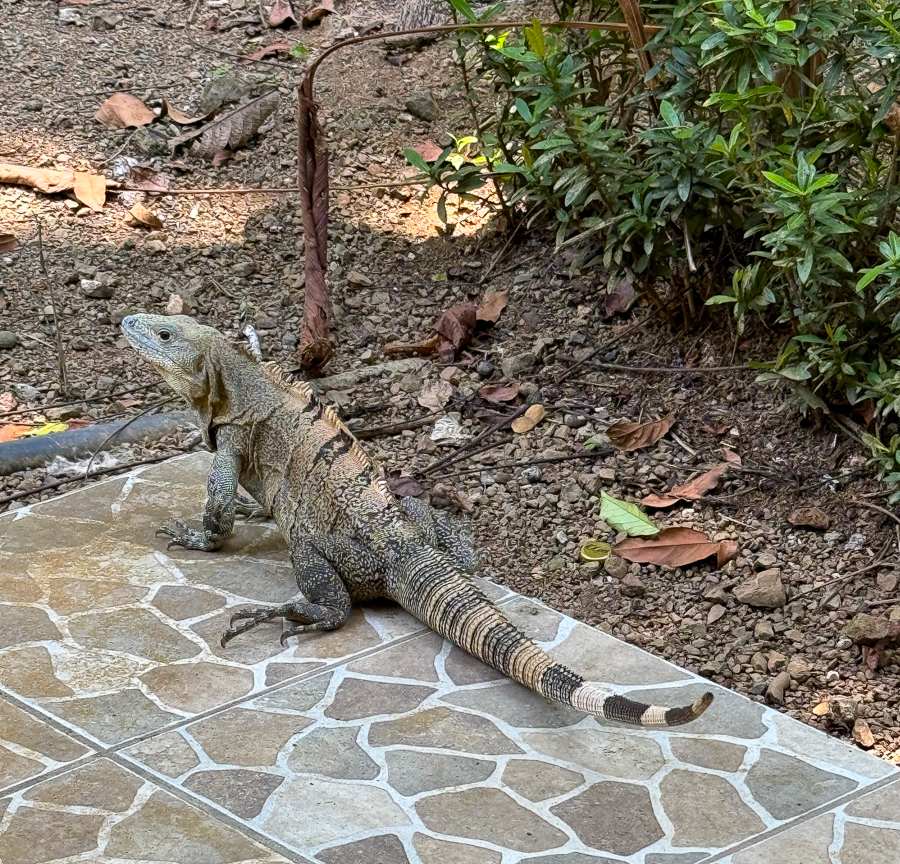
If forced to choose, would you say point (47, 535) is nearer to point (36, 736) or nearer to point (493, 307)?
point (36, 736)

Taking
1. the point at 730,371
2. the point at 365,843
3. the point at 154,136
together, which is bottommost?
the point at 365,843

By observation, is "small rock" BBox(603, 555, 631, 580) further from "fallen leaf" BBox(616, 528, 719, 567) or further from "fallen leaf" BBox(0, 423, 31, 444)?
"fallen leaf" BBox(0, 423, 31, 444)

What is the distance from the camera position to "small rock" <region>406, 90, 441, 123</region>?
858 cm

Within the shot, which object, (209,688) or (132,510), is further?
(132,510)

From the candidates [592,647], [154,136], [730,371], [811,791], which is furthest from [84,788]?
[154,136]

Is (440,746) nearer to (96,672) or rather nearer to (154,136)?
(96,672)

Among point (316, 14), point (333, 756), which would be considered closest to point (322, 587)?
point (333, 756)

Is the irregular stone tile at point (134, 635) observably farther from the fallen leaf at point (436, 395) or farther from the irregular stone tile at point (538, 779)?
A: the fallen leaf at point (436, 395)

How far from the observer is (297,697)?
4.27 metres

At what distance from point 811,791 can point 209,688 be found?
198 cm

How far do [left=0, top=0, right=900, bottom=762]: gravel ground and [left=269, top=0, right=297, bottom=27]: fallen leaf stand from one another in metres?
0.14

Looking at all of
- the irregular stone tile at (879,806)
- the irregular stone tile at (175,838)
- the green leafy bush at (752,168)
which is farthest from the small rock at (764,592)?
the irregular stone tile at (175,838)

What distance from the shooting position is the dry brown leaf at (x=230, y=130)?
8523 mm

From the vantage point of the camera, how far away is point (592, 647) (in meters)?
4.56
